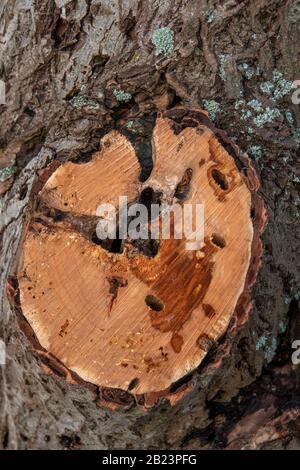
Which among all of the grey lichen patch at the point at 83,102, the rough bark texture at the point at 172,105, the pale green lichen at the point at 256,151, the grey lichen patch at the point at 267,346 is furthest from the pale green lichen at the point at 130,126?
the grey lichen patch at the point at 267,346

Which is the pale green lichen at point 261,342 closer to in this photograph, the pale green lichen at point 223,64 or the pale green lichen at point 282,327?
the pale green lichen at point 282,327

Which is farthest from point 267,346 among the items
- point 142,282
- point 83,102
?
point 83,102

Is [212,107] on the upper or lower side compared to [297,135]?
upper

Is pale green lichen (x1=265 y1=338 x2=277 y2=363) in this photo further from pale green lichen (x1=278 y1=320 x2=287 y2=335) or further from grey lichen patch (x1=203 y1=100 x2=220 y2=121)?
grey lichen patch (x1=203 y1=100 x2=220 y2=121)

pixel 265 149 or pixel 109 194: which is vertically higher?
pixel 109 194

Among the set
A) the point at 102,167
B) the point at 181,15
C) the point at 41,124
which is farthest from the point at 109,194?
the point at 181,15

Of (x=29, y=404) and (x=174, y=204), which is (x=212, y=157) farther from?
(x=29, y=404)

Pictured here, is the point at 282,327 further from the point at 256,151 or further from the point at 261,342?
the point at 256,151
